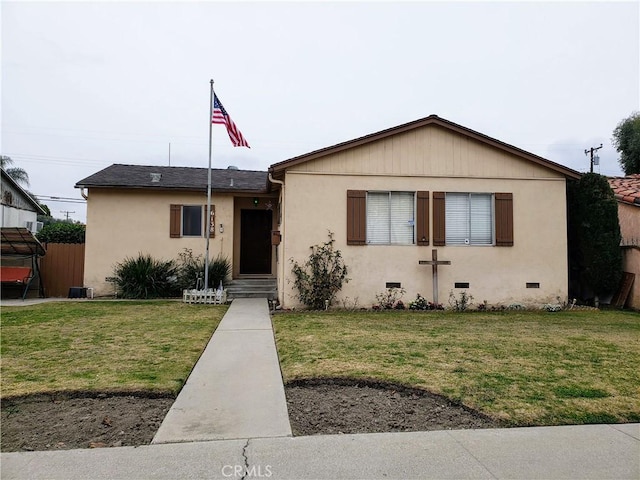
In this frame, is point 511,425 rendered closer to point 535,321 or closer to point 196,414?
point 196,414

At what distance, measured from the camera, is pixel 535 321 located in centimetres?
903

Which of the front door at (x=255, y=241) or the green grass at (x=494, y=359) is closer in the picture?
the green grass at (x=494, y=359)

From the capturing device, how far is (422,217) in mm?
10758

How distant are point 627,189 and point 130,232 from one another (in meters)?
15.9

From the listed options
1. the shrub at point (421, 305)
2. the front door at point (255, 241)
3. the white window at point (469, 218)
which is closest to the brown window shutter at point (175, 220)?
the front door at point (255, 241)

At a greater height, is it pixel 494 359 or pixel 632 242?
pixel 632 242

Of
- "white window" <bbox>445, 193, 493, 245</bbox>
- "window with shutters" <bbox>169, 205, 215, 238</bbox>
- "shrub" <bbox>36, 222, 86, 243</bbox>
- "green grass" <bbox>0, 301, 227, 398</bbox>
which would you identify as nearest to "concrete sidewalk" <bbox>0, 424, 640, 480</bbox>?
"green grass" <bbox>0, 301, 227, 398</bbox>

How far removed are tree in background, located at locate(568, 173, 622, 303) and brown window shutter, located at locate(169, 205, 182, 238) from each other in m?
11.8

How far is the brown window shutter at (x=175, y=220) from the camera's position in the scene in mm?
13516

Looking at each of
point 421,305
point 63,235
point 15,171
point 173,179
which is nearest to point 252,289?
point 173,179

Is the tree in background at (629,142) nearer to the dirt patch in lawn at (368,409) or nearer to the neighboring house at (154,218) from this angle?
the neighboring house at (154,218)

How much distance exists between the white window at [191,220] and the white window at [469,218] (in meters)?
7.89

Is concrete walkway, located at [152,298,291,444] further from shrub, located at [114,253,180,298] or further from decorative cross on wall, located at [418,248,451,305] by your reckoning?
shrub, located at [114,253,180,298]

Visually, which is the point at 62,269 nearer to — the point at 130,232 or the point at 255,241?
the point at 130,232
